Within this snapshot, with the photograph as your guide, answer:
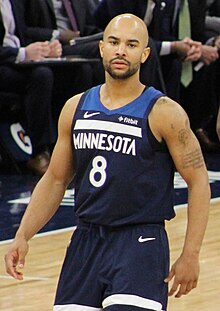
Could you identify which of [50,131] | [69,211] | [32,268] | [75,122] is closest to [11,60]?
[50,131]

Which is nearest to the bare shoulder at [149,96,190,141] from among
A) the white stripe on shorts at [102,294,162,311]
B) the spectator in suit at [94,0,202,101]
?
the white stripe on shorts at [102,294,162,311]

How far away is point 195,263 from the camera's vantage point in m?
3.86

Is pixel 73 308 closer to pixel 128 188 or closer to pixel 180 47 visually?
pixel 128 188

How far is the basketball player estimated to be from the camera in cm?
391

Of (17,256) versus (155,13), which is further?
(155,13)

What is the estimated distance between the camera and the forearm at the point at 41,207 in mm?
4098

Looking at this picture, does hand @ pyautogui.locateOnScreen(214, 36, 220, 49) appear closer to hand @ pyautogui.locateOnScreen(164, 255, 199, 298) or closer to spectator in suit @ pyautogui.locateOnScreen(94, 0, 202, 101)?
spectator in suit @ pyautogui.locateOnScreen(94, 0, 202, 101)

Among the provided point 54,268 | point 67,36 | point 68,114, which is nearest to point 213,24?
point 67,36

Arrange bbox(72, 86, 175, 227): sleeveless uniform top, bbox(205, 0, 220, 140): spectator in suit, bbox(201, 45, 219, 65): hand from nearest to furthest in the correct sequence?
bbox(72, 86, 175, 227): sleeveless uniform top, bbox(201, 45, 219, 65): hand, bbox(205, 0, 220, 140): spectator in suit

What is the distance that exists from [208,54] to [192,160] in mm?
6790

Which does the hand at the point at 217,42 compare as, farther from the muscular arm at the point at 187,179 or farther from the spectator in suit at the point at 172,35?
the muscular arm at the point at 187,179

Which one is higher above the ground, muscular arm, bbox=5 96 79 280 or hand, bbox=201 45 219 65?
muscular arm, bbox=5 96 79 280

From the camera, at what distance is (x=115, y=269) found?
391 cm

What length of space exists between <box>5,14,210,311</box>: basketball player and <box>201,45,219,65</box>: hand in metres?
6.69
